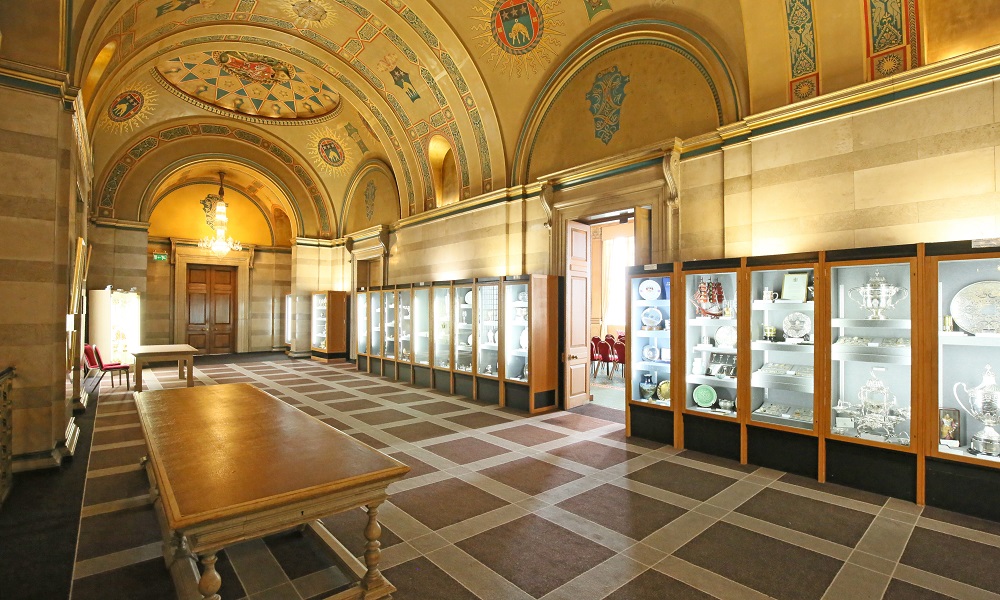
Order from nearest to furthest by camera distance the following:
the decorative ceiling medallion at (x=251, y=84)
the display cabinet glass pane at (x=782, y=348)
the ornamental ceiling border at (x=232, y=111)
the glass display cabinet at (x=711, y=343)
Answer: the display cabinet glass pane at (x=782, y=348), the glass display cabinet at (x=711, y=343), the decorative ceiling medallion at (x=251, y=84), the ornamental ceiling border at (x=232, y=111)

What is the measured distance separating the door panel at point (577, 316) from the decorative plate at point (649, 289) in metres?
2.05

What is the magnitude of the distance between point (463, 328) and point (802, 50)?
6.84 metres

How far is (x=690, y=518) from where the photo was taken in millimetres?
3916

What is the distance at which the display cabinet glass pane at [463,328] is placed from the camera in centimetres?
955

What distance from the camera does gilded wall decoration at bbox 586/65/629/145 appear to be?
757 cm

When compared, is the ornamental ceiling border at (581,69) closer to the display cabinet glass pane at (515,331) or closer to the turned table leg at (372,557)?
the display cabinet glass pane at (515,331)

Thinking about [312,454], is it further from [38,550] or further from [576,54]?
[576,54]

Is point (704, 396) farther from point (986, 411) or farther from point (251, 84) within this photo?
point (251, 84)

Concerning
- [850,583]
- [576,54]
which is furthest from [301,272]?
[850,583]

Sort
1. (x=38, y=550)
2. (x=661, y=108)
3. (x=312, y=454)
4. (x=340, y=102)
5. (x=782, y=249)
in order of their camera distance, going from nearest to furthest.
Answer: (x=312, y=454)
(x=38, y=550)
(x=782, y=249)
(x=661, y=108)
(x=340, y=102)

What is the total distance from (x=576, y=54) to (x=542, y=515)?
23.6 feet

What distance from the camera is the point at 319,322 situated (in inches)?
626

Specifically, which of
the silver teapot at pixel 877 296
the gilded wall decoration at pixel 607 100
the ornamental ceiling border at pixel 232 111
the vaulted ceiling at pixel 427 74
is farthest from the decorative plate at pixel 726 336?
the ornamental ceiling border at pixel 232 111

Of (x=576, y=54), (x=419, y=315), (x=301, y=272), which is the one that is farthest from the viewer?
(x=301, y=272)
